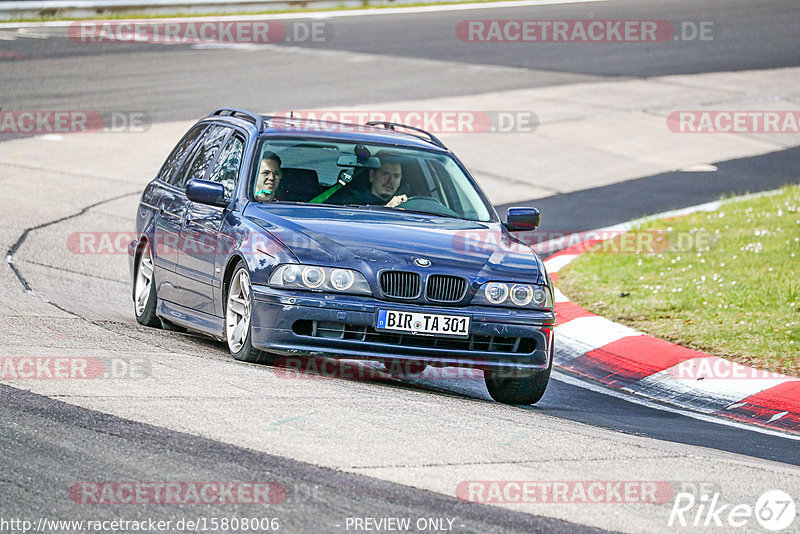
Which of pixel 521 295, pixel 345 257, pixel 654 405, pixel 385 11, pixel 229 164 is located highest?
Result: pixel 385 11

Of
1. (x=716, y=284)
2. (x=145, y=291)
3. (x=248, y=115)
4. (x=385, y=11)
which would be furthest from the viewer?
(x=385, y=11)

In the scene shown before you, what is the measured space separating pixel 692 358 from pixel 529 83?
50.1 feet

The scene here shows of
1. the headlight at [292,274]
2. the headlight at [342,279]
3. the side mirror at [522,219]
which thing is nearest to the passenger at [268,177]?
the headlight at [292,274]

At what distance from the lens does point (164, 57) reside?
2544 centimetres

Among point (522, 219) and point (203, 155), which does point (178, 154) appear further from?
point (522, 219)

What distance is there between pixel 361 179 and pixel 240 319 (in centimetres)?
139

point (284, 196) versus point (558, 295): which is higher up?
point (284, 196)

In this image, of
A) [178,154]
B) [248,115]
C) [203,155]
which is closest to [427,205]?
[248,115]

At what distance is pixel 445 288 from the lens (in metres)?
7.52

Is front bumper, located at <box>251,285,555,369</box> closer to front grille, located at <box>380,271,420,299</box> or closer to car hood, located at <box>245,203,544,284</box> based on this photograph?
front grille, located at <box>380,271,420,299</box>

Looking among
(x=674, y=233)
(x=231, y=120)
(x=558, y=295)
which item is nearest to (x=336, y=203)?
(x=231, y=120)

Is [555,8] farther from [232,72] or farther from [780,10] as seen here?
[232,72]

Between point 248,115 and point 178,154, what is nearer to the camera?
point 248,115

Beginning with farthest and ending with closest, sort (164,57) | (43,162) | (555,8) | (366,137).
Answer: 1. (555,8)
2. (164,57)
3. (43,162)
4. (366,137)
